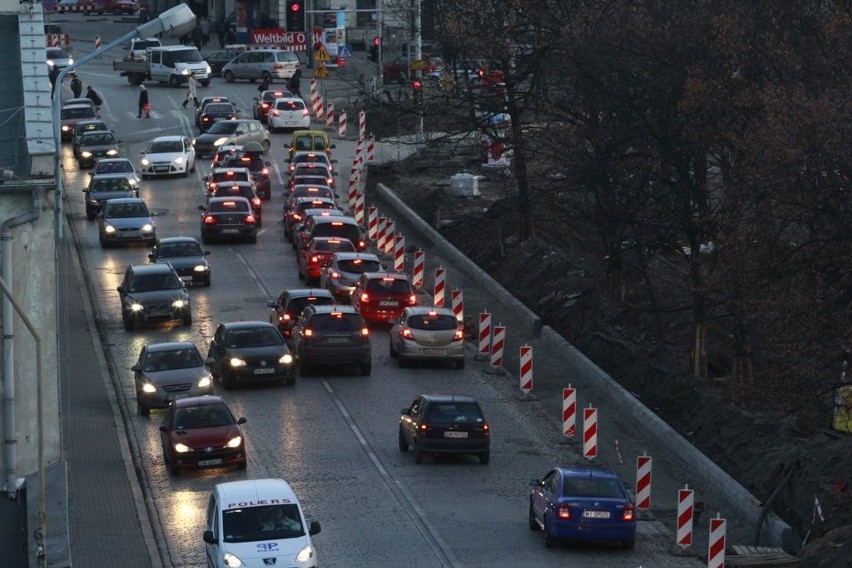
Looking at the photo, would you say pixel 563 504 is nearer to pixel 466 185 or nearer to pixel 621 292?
pixel 621 292

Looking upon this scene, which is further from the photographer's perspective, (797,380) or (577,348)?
(577,348)

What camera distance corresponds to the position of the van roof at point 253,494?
83.1ft

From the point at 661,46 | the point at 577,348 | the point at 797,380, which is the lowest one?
the point at 577,348

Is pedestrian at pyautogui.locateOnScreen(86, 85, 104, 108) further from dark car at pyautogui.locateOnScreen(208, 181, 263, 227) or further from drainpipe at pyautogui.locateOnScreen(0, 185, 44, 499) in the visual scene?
drainpipe at pyautogui.locateOnScreen(0, 185, 44, 499)

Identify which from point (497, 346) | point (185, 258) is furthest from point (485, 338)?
point (185, 258)

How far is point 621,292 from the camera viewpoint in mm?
44688

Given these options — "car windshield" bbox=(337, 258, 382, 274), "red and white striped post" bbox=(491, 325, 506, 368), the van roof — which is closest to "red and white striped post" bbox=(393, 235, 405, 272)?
"car windshield" bbox=(337, 258, 382, 274)

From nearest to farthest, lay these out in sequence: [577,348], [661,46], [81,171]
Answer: [661,46] → [577,348] → [81,171]

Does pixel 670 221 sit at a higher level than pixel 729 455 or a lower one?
higher

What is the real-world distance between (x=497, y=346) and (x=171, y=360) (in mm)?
7802

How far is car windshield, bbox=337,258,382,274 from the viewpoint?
45.9 meters

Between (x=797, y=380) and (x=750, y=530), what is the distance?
303 cm

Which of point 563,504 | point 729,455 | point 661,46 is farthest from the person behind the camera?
point 661,46

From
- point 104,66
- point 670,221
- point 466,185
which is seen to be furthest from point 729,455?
point 104,66
